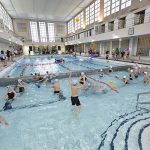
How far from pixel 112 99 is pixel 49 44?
1229 inches

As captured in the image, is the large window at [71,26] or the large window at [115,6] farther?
the large window at [71,26]

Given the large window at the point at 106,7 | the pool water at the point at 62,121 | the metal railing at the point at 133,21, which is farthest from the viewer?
the large window at the point at 106,7

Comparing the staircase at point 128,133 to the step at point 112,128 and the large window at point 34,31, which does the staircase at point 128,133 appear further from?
the large window at point 34,31

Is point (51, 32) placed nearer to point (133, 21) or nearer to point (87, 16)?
point (87, 16)

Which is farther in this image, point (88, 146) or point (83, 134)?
point (83, 134)

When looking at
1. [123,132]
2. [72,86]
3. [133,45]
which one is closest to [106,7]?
[133,45]

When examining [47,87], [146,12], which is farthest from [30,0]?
[47,87]

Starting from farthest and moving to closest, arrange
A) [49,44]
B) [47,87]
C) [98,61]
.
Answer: [49,44] → [98,61] → [47,87]

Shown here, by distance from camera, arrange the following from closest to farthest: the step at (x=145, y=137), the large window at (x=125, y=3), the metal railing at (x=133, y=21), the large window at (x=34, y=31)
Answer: the step at (x=145, y=137), the metal railing at (x=133, y=21), the large window at (x=125, y=3), the large window at (x=34, y=31)

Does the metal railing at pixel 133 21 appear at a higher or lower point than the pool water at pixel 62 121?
higher

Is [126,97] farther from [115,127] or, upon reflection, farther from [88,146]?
[88,146]

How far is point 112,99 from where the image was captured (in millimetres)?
5594

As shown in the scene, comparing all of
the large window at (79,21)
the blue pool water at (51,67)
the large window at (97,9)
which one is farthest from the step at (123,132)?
the large window at (79,21)

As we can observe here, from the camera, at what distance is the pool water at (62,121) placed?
3199mm
